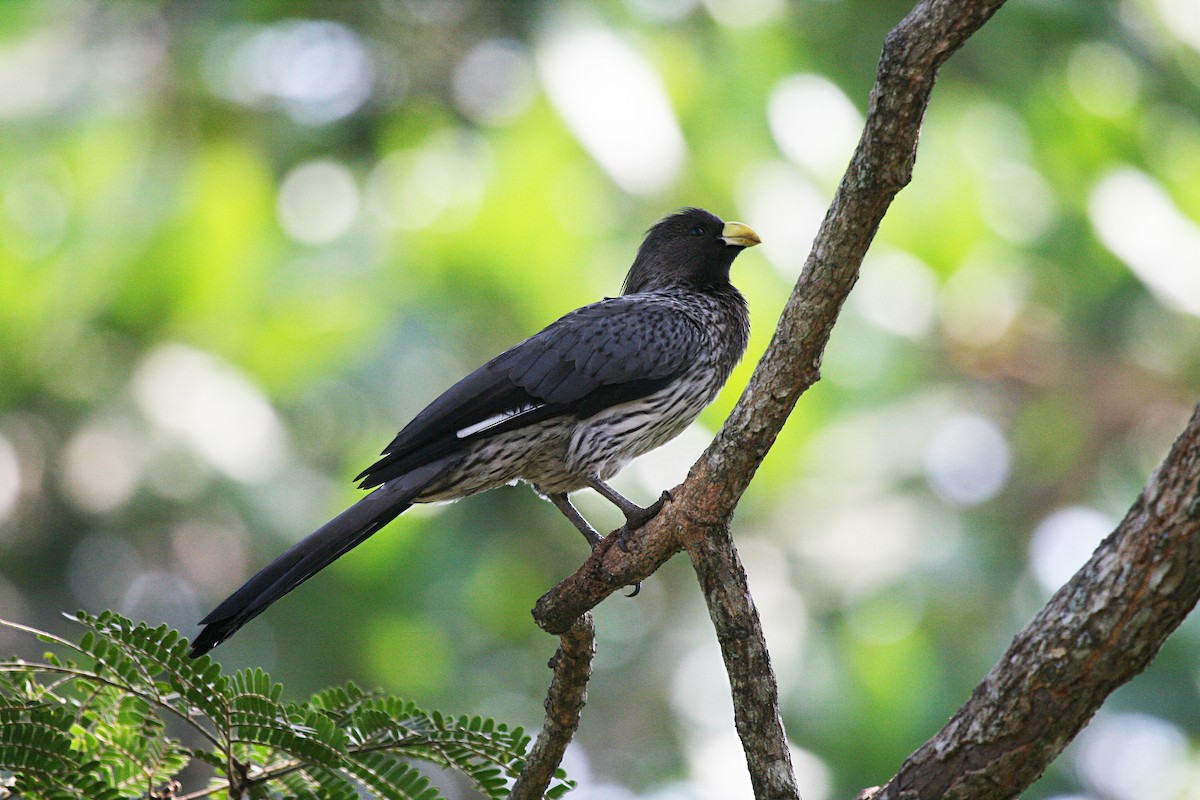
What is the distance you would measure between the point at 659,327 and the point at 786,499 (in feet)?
14.9

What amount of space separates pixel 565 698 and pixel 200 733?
44.7 inches

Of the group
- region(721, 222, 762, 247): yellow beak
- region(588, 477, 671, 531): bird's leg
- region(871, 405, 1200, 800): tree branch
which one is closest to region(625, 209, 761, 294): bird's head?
region(721, 222, 762, 247): yellow beak

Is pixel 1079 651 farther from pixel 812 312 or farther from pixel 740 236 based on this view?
pixel 740 236

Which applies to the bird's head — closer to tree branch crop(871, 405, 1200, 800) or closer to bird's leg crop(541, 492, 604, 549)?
bird's leg crop(541, 492, 604, 549)

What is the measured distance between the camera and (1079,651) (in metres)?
2.75

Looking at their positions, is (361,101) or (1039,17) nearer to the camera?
(1039,17)

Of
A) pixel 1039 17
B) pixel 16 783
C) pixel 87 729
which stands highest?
pixel 1039 17

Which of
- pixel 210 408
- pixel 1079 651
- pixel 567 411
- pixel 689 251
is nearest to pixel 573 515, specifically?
pixel 567 411

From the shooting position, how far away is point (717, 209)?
10414 mm

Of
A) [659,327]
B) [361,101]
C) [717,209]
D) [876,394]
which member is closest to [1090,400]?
[876,394]

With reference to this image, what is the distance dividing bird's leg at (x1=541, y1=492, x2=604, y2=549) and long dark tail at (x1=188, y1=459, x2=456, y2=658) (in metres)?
0.59

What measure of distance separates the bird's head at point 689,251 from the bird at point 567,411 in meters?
0.46

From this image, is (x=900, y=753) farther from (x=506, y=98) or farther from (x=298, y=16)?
(x=298, y=16)

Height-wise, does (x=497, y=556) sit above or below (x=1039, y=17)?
below
